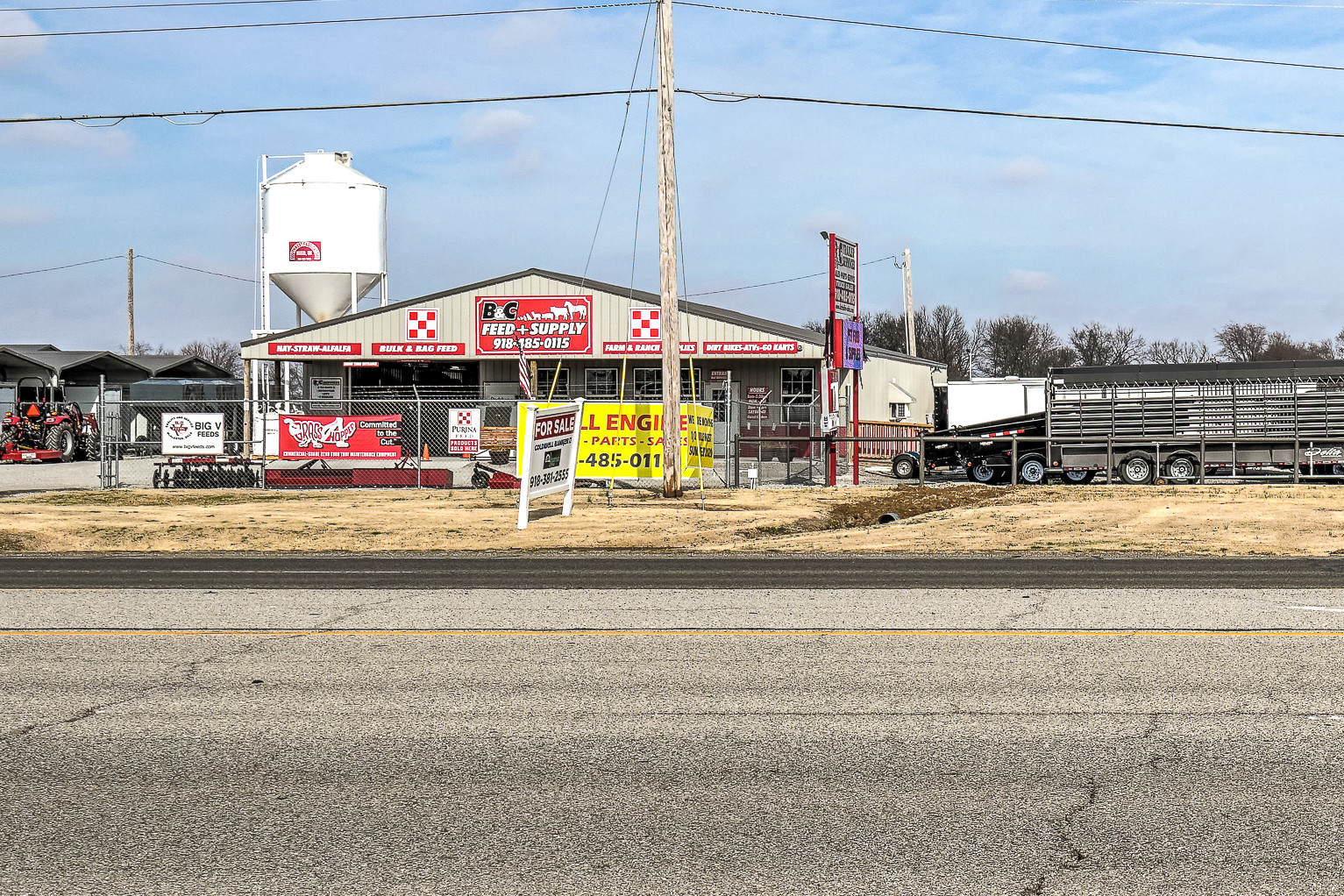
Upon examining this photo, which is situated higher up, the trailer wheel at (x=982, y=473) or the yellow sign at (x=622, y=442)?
the yellow sign at (x=622, y=442)

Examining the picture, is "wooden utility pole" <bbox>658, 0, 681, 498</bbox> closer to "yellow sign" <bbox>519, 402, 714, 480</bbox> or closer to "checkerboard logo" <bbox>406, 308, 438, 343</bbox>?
"yellow sign" <bbox>519, 402, 714, 480</bbox>

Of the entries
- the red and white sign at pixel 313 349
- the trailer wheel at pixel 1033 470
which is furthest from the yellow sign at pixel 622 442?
the red and white sign at pixel 313 349

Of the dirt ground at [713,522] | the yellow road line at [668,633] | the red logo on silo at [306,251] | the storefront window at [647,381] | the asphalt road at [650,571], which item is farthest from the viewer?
the red logo on silo at [306,251]

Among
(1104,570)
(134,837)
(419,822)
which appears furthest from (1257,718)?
(1104,570)

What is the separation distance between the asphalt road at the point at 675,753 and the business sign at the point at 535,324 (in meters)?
32.7

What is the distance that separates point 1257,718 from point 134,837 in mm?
5084

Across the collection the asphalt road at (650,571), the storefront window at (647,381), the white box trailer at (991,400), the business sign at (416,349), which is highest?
the business sign at (416,349)

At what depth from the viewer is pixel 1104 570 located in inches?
510

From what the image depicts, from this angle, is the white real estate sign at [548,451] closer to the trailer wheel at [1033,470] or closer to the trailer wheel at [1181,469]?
the trailer wheel at [1033,470]

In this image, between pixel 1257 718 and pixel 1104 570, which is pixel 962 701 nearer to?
pixel 1257 718

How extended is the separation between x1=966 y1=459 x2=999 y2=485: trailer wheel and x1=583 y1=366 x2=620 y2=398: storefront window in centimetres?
1693

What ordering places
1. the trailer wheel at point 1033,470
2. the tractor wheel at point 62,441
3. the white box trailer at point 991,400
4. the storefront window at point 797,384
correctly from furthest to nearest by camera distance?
the storefront window at point 797,384 → the white box trailer at point 991,400 → the tractor wheel at point 62,441 → the trailer wheel at point 1033,470

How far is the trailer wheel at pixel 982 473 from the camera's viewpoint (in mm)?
29656

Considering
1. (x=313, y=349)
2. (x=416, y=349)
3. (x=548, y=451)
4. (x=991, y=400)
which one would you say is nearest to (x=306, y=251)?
(x=313, y=349)
